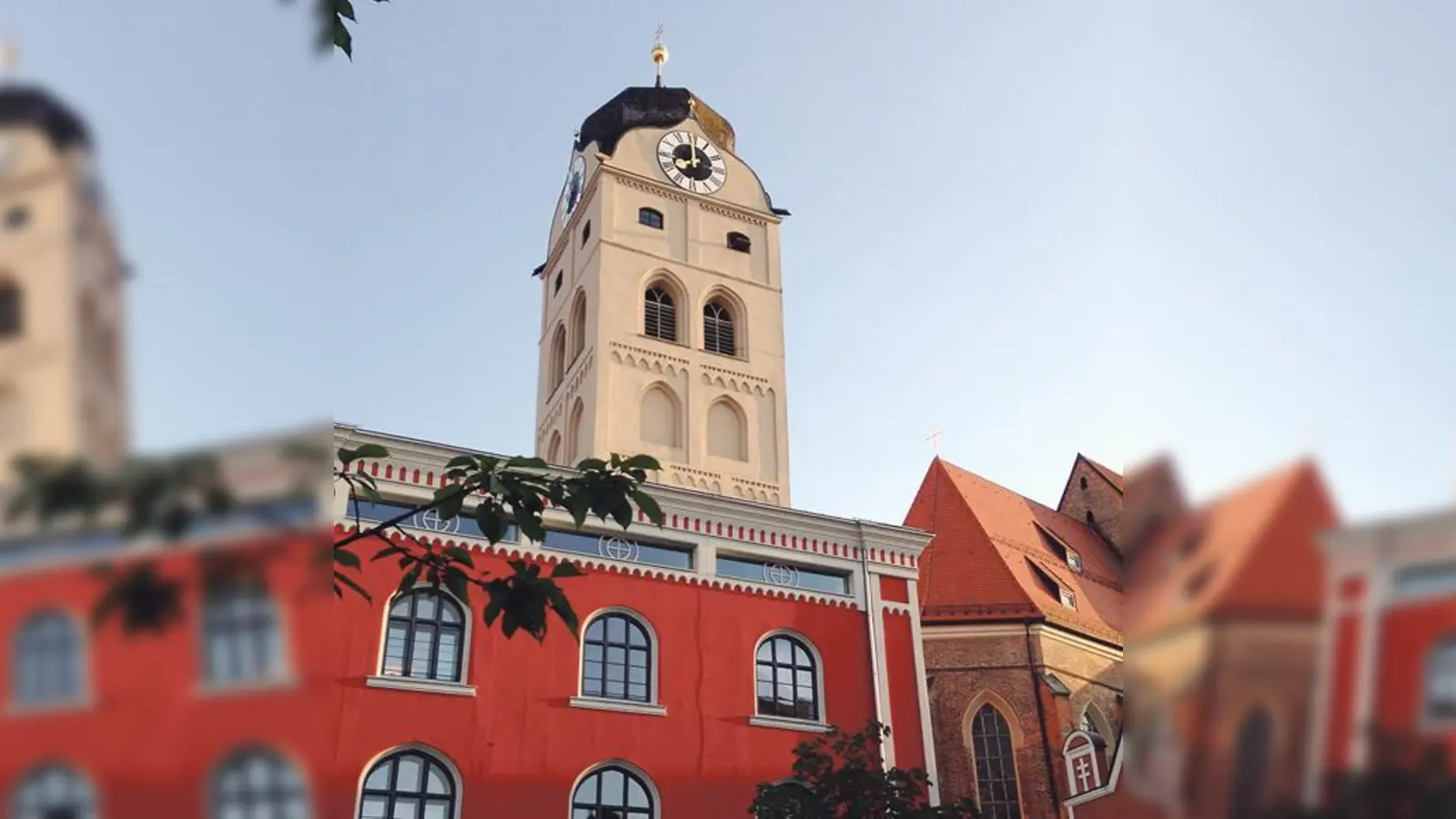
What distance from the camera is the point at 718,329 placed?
32031mm

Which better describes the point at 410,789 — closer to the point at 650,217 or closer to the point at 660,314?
the point at 660,314

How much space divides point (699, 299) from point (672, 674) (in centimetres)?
1489

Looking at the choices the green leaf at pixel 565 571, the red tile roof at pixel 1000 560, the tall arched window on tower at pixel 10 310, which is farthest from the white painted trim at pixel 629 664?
the tall arched window on tower at pixel 10 310

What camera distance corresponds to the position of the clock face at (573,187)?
34812 mm

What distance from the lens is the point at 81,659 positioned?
92 centimetres

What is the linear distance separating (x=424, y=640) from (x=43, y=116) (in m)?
17.1

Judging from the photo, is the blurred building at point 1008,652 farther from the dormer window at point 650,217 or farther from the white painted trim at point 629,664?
the dormer window at point 650,217

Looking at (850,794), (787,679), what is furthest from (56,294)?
(787,679)

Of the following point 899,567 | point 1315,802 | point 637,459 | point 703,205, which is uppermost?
point 703,205

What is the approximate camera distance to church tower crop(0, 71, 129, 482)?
87 centimetres

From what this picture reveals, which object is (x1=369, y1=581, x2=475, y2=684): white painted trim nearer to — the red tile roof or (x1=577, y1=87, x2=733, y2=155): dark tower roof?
the red tile roof

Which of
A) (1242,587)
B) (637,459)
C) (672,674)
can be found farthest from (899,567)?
(1242,587)

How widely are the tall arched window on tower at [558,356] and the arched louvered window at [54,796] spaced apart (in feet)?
107

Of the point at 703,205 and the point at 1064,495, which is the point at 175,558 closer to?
the point at 703,205
